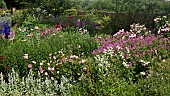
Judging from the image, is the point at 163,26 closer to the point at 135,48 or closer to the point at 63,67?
the point at 135,48

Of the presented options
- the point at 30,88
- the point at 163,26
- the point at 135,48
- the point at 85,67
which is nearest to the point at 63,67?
the point at 85,67

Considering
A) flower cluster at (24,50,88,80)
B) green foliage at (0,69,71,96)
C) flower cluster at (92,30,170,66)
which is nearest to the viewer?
green foliage at (0,69,71,96)

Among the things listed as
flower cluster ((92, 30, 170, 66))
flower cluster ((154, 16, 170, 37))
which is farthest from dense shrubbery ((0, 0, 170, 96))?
flower cluster ((154, 16, 170, 37))

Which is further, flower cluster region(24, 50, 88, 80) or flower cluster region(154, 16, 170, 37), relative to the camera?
flower cluster region(154, 16, 170, 37)

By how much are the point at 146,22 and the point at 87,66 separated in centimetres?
549

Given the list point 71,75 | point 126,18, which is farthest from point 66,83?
point 126,18

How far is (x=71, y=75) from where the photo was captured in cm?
591

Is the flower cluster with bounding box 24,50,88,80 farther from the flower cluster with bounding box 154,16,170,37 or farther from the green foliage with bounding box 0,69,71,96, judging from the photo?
the flower cluster with bounding box 154,16,170,37

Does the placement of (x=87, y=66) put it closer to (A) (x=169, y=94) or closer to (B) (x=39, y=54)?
(B) (x=39, y=54)

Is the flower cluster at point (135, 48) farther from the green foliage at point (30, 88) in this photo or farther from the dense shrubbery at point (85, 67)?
the green foliage at point (30, 88)

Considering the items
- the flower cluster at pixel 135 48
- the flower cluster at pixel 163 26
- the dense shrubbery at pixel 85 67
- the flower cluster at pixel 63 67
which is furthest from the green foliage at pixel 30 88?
the flower cluster at pixel 163 26

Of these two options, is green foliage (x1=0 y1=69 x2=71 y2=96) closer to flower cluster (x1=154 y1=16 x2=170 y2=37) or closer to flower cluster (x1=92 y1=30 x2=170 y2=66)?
flower cluster (x1=92 y1=30 x2=170 y2=66)

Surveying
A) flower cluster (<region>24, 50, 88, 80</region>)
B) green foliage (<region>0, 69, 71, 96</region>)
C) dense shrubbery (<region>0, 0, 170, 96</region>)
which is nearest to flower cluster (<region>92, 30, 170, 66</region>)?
dense shrubbery (<region>0, 0, 170, 96</region>)

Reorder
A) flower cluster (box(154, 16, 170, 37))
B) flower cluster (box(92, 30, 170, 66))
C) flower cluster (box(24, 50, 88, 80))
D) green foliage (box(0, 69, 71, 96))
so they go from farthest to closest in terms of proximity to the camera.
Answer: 1. flower cluster (box(154, 16, 170, 37))
2. flower cluster (box(92, 30, 170, 66))
3. flower cluster (box(24, 50, 88, 80))
4. green foliage (box(0, 69, 71, 96))
